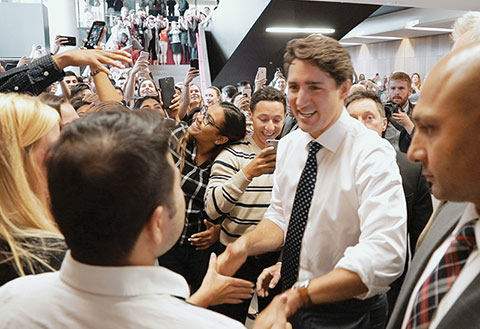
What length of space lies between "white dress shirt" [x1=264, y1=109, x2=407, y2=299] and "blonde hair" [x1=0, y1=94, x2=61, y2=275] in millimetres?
830

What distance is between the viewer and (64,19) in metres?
10.4

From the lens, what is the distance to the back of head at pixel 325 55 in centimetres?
154

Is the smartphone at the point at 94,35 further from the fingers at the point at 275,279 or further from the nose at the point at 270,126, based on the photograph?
the fingers at the point at 275,279

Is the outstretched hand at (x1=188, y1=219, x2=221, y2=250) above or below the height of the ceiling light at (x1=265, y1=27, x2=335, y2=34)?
below

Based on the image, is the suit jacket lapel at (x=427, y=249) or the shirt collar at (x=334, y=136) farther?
the shirt collar at (x=334, y=136)

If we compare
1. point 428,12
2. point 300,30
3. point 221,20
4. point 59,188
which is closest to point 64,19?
point 221,20

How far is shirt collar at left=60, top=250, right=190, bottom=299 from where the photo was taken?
2.33ft

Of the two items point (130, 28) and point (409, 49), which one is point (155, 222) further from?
point (409, 49)

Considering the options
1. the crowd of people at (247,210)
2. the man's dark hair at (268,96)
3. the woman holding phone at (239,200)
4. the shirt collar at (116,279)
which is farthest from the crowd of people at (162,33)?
the shirt collar at (116,279)

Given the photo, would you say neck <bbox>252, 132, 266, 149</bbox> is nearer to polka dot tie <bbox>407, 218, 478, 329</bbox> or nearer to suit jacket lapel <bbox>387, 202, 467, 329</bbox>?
suit jacket lapel <bbox>387, 202, 467, 329</bbox>

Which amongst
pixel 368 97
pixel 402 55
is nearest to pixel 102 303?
pixel 368 97

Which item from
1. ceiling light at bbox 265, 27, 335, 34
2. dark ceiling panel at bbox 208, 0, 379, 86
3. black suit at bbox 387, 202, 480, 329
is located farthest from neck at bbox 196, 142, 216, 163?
ceiling light at bbox 265, 27, 335, 34

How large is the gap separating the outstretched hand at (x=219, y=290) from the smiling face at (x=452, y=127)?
661mm

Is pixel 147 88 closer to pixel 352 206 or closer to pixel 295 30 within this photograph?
pixel 352 206
